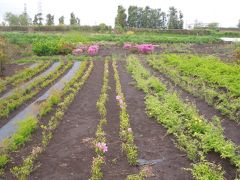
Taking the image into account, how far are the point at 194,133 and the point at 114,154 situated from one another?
1693 millimetres

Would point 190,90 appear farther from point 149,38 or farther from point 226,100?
point 149,38

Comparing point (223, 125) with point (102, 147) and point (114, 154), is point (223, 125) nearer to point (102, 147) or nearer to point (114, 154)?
point (114, 154)

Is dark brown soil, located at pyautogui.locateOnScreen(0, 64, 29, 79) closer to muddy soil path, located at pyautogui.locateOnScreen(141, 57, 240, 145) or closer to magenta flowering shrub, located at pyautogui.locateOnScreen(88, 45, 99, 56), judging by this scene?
magenta flowering shrub, located at pyautogui.locateOnScreen(88, 45, 99, 56)

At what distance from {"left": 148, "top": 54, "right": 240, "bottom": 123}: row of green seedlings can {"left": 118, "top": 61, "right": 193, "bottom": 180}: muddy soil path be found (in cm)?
200

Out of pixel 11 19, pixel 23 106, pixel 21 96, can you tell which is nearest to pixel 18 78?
pixel 21 96

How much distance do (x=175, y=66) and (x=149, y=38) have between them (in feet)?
58.6

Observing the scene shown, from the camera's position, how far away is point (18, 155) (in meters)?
7.96

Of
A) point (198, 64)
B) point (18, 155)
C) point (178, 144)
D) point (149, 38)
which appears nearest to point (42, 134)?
point (18, 155)

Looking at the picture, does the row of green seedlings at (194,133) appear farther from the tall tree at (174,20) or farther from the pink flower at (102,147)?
the tall tree at (174,20)

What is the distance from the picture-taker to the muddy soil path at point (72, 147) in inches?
282

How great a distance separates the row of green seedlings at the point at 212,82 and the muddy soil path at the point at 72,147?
10.9 ft

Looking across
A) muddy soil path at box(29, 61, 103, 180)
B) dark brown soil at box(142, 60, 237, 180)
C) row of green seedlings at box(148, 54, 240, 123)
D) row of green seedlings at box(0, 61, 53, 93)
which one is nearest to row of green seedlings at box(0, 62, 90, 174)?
muddy soil path at box(29, 61, 103, 180)

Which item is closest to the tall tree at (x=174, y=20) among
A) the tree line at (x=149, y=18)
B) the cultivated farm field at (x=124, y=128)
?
the tree line at (x=149, y=18)

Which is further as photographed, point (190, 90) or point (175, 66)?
point (175, 66)
